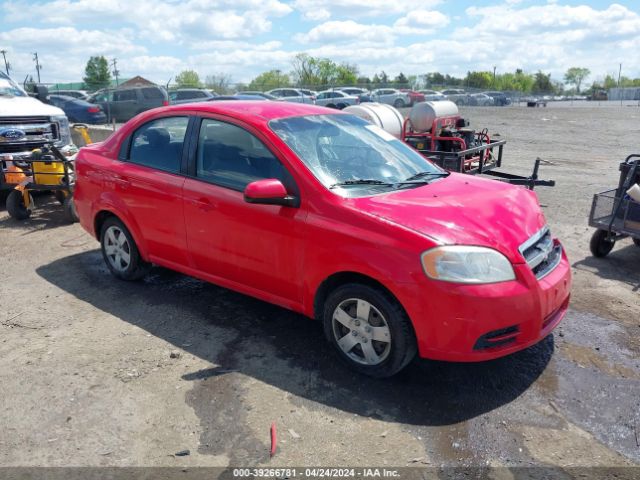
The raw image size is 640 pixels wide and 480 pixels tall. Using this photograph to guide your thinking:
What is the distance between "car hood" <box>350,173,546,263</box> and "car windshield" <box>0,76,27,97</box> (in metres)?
8.77

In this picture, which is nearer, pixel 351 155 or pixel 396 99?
pixel 351 155

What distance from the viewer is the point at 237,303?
4.93m

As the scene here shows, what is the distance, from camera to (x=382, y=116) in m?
11.4

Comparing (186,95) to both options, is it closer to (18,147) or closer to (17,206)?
(18,147)

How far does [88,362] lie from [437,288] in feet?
8.29

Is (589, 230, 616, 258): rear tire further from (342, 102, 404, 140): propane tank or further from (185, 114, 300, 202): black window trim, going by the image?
(342, 102, 404, 140): propane tank

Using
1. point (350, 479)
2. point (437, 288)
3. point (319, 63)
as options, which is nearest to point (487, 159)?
point (437, 288)

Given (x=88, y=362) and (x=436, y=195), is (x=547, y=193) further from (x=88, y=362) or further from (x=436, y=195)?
(x=88, y=362)

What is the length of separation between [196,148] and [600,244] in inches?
178

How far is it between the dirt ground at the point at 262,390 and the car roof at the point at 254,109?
1663mm

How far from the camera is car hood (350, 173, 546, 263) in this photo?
3.35 m

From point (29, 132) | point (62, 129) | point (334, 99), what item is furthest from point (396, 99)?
point (29, 132)

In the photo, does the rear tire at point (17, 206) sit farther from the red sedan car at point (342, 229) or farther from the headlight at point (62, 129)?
the red sedan car at point (342, 229)

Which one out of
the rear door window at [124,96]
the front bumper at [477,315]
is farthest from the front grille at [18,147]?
the rear door window at [124,96]
